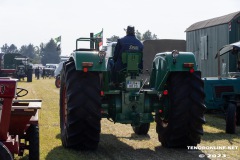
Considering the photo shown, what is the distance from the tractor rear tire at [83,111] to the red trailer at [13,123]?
2.65 feet

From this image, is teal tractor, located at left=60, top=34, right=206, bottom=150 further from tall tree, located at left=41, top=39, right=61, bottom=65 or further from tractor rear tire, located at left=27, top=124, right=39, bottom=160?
tall tree, located at left=41, top=39, right=61, bottom=65

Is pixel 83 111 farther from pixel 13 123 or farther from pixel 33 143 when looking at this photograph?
pixel 13 123

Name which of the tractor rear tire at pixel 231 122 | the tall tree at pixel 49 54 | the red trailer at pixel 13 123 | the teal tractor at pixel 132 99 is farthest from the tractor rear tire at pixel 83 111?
the tall tree at pixel 49 54

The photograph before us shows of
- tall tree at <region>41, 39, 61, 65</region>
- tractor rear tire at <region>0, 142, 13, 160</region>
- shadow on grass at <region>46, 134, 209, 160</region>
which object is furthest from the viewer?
tall tree at <region>41, 39, 61, 65</region>

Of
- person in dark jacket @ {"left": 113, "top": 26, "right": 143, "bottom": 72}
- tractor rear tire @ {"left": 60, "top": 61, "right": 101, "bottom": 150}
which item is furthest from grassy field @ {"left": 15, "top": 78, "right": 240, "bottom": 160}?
A: person in dark jacket @ {"left": 113, "top": 26, "right": 143, "bottom": 72}

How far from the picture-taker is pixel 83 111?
7.67 metres

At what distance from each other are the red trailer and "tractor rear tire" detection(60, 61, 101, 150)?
81 cm

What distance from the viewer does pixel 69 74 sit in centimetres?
807

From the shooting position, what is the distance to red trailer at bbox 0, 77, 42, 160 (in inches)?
213

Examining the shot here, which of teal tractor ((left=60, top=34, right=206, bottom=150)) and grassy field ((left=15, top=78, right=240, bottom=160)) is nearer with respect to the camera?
grassy field ((left=15, top=78, right=240, bottom=160))

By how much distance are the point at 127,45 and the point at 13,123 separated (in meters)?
3.41

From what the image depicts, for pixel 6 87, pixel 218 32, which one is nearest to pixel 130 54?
pixel 6 87

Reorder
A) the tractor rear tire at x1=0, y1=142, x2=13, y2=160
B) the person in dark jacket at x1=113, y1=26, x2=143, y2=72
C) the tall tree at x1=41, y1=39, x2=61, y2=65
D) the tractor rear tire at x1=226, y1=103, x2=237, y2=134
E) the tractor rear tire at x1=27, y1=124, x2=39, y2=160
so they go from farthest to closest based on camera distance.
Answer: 1. the tall tree at x1=41, y1=39, x2=61, y2=65
2. the tractor rear tire at x1=226, y1=103, x2=237, y2=134
3. the person in dark jacket at x1=113, y1=26, x2=143, y2=72
4. the tractor rear tire at x1=27, y1=124, x2=39, y2=160
5. the tractor rear tire at x1=0, y1=142, x2=13, y2=160

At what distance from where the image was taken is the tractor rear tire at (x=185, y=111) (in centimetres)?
807
